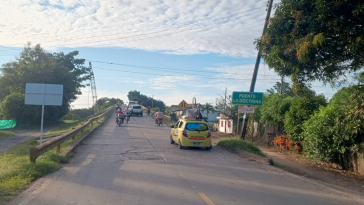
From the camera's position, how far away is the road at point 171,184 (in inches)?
289

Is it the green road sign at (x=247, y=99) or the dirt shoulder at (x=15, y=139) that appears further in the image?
the green road sign at (x=247, y=99)

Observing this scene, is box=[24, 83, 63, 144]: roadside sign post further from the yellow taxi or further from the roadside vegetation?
the roadside vegetation

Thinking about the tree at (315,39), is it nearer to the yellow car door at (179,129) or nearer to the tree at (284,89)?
the yellow car door at (179,129)

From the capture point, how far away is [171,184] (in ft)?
28.7

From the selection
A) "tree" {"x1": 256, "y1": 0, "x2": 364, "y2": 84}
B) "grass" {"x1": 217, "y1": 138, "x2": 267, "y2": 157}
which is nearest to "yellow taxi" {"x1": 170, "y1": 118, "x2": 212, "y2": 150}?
"grass" {"x1": 217, "y1": 138, "x2": 267, "y2": 157}

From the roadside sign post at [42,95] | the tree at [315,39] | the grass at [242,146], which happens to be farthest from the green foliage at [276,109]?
the roadside sign post at [42,95]

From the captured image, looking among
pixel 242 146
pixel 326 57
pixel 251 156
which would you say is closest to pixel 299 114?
pixel 242 146

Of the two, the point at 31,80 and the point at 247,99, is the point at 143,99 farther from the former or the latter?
the point at 247,99

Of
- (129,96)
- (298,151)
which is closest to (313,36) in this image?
(298,151)

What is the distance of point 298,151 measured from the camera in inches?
734

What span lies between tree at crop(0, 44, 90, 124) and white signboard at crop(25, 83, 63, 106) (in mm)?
23456

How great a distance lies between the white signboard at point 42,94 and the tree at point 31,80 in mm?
23456

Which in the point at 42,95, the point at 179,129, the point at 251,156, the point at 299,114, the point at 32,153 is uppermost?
the point at 42,95

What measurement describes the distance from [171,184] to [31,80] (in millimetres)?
33866
